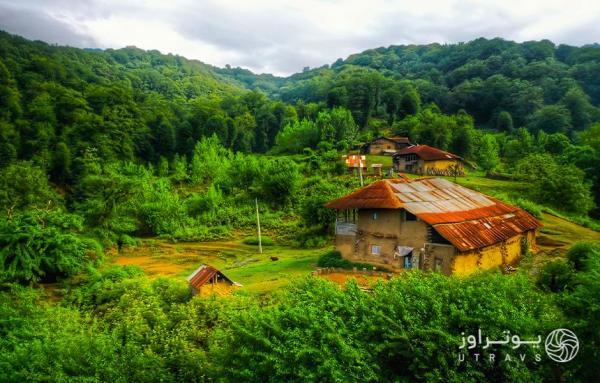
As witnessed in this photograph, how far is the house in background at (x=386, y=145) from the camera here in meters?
82.4

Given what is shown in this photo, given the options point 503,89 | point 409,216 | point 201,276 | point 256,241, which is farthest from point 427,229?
point 503,89

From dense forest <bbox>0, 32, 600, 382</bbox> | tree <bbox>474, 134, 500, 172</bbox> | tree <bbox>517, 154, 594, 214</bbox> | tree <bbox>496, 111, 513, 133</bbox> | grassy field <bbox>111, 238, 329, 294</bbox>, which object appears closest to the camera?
dense forest <bbox>0, 32, 600, 382</bbox>

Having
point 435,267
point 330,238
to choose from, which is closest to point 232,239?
point 330,238

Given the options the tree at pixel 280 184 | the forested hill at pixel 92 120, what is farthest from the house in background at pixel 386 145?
the forested hill at pixel 92 120

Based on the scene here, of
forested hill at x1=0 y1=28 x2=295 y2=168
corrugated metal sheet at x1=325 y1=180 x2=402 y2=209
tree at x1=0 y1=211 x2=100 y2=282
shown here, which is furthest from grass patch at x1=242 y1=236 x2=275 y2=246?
forested hill at x1=0 y1=28 x2=295 y2=168

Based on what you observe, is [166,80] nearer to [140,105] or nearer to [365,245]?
[140,105]

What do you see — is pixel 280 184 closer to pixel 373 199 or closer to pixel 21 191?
pixel 373 199

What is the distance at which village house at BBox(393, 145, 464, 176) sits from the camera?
64.4 m

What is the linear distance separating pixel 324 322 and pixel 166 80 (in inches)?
7438

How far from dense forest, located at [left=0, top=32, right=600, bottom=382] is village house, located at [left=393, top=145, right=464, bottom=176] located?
6503 mm

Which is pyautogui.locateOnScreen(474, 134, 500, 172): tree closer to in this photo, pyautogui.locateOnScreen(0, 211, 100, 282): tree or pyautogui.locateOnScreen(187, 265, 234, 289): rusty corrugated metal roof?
pyautogui.locateOnScreen(187, 265, 234, 289): rusty corrugated metal roof

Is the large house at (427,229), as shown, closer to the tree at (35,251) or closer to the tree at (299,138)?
the tree at (35,251)

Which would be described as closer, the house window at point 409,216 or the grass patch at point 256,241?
the house window at point 409,216

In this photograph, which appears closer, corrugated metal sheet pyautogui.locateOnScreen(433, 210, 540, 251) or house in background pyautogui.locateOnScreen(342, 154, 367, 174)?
corrugated metal sheet pyautogui.locateOnScreen(433, 210, 540, 251)
